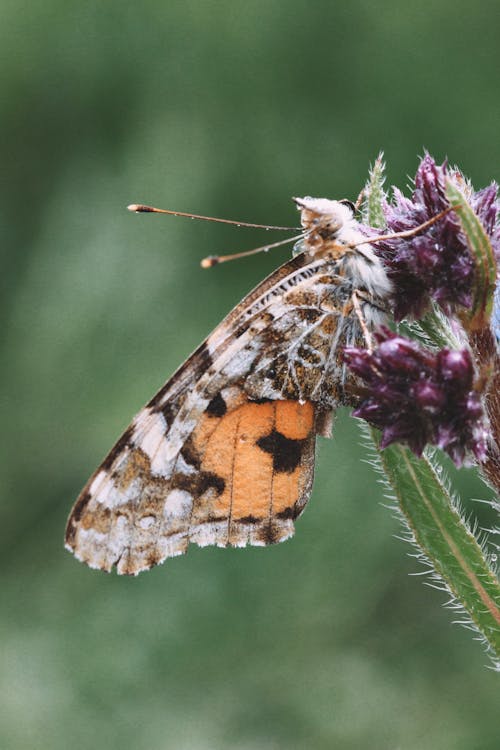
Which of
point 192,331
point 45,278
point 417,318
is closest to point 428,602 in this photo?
point 192,331

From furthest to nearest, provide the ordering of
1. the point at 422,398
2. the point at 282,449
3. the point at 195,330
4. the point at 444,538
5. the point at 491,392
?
the point at 195,330
the point at 282,449
the point at 444,538
the point at 491,392
the point at 422,398

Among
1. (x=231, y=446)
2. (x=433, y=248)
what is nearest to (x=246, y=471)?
(x=231, y=446)

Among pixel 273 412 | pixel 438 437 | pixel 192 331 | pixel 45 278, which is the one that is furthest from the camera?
pixel 45 278

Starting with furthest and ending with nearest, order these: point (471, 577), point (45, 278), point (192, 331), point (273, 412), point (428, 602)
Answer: point (45, 278), point (192, 331), point (428, 602), point (273, 412), point (471, 577)

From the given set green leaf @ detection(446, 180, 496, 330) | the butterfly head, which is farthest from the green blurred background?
green leaf @ detection(446, 180, 496, 330)

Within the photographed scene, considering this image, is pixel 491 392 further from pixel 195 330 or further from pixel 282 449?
pixel 195 330

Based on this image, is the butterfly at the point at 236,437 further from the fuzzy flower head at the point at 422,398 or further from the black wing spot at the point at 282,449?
the fuzzy flower head at the point at 422,398

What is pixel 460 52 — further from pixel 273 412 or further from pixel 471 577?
pixel 471 577

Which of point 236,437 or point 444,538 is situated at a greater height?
point 236,437
